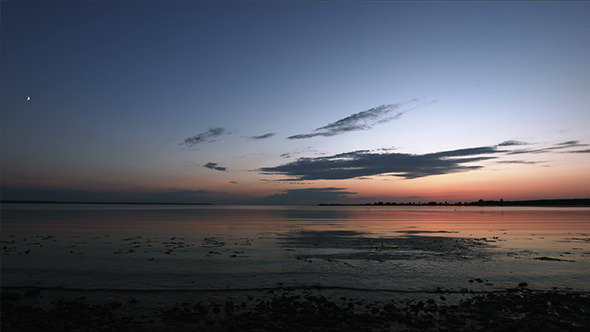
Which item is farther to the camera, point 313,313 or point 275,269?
point 275,269

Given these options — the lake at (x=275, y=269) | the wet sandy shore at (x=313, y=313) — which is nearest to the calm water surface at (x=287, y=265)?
the lake at (x=275, y=269)

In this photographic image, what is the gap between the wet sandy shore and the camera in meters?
12.4

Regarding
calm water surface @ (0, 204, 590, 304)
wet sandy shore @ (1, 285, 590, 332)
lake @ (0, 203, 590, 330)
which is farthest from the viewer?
calm water surface @ (0, 204, 590, 304)

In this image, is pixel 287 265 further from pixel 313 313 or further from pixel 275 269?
pixel 313 313

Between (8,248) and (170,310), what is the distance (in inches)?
1007

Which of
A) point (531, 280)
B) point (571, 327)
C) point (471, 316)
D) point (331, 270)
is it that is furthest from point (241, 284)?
point (531, 280)

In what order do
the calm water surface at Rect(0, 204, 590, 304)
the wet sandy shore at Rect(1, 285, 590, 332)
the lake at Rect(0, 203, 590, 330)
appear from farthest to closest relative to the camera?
1. the calm water surface at Rect(0, 204, 590, 304)
2. the lake at Rect(0, 203, 590, 330)
3. the wet sandy shore at Rect(1, 285, 590, 332)

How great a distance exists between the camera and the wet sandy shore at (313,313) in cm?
1240

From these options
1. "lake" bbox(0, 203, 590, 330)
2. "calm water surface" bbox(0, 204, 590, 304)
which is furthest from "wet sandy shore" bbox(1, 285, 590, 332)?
"calm water surface" bbox(0, 204, 590, 304)

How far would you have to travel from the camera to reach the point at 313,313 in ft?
45.0

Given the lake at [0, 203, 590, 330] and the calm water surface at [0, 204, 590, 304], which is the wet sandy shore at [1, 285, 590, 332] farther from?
the calm water surface at [0, 204, 590, 304]

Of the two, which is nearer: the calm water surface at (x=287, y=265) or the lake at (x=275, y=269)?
the lake at (x=275, y=269)

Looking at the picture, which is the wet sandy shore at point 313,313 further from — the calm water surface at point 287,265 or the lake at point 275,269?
the calm water surface at point 287,265

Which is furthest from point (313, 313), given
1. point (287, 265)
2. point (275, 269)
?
point (287, 265)
